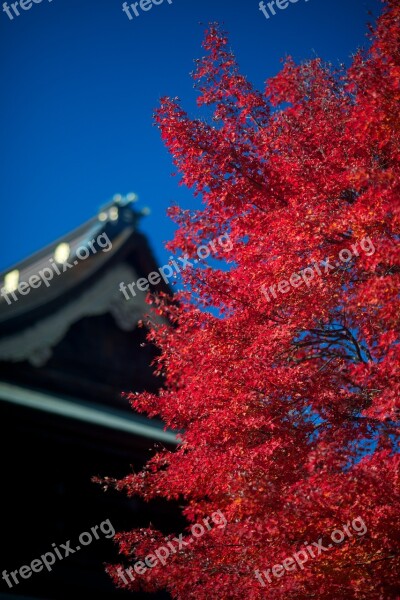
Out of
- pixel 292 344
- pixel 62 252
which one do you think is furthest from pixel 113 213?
pixel 292 344

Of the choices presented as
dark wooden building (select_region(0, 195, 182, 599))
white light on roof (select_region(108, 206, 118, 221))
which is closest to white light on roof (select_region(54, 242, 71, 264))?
dark wooden building (select_region(0, 195, 182, 599))

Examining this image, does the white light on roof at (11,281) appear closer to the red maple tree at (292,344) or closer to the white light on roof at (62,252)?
the white light on roof at (62,252)

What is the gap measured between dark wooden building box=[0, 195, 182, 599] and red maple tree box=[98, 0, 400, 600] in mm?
3894

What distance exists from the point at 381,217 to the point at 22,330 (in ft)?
35.0

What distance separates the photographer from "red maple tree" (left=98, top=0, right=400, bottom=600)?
662 centimetres

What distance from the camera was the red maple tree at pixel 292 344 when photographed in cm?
662

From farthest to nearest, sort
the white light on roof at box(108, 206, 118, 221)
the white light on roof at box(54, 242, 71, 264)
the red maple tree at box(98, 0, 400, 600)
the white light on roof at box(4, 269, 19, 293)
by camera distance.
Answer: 1. the white light on roof at box(108, 206, 118, 221)
2. the white light on roof at box(54, 242, 71, 264)
3. the white light on roof at box(4, 269, 19, 293)
4. the red maple tree at box(98, 0, 400, 600)

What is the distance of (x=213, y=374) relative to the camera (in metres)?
8.14

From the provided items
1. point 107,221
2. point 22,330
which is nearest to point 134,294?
point 107,221

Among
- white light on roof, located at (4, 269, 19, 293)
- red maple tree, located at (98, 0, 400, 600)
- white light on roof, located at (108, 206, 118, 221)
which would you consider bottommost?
red maple tree, located at (98, 0, 400, 600)

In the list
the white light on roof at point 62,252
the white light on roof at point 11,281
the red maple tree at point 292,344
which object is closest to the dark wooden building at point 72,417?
the white light on roof at point 11,281

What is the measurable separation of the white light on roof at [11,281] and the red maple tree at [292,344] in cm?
889

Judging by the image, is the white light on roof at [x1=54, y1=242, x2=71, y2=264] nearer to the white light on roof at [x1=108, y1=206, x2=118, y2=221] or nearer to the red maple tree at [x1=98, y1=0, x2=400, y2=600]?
the white light on roof at [x1=108, y1=206, x2=118, y2=221]

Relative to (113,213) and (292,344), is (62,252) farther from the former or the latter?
(292,344)
